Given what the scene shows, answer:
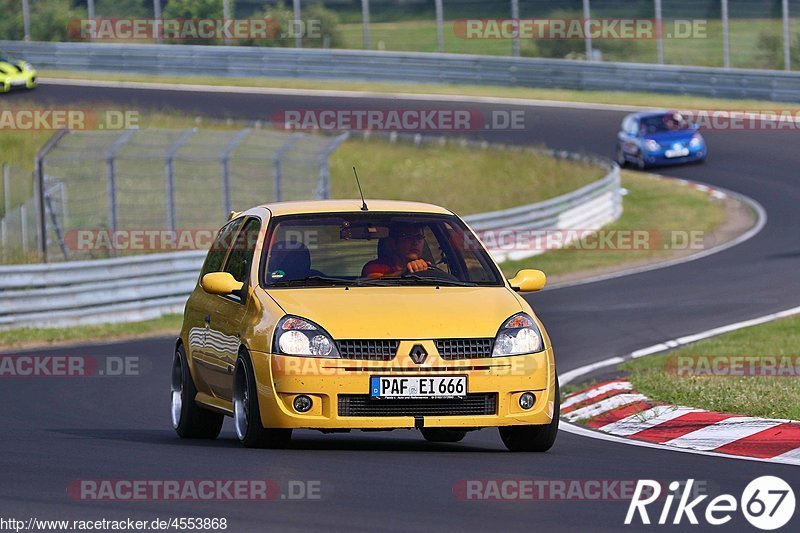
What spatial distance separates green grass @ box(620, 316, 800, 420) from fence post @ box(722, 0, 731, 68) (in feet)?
87.1

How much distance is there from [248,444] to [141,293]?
513 inches

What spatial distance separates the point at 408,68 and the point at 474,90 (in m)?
2.15

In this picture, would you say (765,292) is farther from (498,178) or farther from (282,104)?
(282,104)

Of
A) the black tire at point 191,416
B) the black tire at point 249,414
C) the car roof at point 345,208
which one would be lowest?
the black tire at point 191,416

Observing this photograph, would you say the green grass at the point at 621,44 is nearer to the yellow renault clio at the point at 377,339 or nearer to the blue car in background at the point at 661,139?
the blue car in background at the point at 661,139

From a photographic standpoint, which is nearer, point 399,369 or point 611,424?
point 399,369

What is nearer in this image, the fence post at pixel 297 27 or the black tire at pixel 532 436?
the black tire at pixel 532 436

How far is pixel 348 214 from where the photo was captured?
9906 mm

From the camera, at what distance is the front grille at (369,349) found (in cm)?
877

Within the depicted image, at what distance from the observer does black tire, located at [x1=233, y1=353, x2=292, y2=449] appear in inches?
353

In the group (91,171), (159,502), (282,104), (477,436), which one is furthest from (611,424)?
(282,104)

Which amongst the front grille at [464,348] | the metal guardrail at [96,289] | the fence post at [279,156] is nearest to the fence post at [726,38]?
the fence post at [279,156]

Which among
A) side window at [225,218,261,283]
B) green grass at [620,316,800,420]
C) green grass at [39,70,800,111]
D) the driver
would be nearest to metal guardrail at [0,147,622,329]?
green grass at [620,316,800,420]

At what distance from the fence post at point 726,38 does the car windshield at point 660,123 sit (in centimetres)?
795
